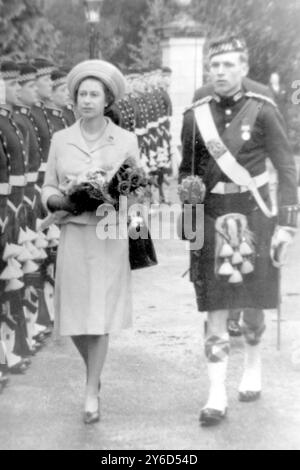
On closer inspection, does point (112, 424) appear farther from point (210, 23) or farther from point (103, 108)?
point (210, 23)

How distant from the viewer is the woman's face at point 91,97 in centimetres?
572

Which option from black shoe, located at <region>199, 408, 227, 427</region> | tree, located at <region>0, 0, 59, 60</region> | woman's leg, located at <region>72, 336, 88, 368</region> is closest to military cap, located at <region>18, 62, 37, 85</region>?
woman's leg, located at <region>72, 336, 88, 368</region>

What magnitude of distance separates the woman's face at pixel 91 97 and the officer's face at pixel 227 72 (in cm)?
61

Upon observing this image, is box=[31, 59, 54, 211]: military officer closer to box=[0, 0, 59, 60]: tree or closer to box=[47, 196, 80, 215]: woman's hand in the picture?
box=[47, 196, 80, 215]: woman's hand

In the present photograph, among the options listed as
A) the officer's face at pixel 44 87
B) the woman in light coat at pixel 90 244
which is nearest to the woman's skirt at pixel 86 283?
the woman in light coat at pixel 90 244

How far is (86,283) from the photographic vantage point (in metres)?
5.73

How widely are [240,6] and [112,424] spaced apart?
471 inches

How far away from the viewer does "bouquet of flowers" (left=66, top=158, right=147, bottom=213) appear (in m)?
5.54

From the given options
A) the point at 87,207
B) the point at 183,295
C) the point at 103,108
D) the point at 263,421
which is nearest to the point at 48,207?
the point at 87,207

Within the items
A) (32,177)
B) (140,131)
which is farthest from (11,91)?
(140,131)

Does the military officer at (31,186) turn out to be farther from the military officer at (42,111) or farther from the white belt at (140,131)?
the white belt at (140,131)

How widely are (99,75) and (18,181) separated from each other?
1.11 metres

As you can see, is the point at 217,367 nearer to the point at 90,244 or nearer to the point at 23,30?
the point at 90,244

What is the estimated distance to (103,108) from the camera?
5809 millimetres
